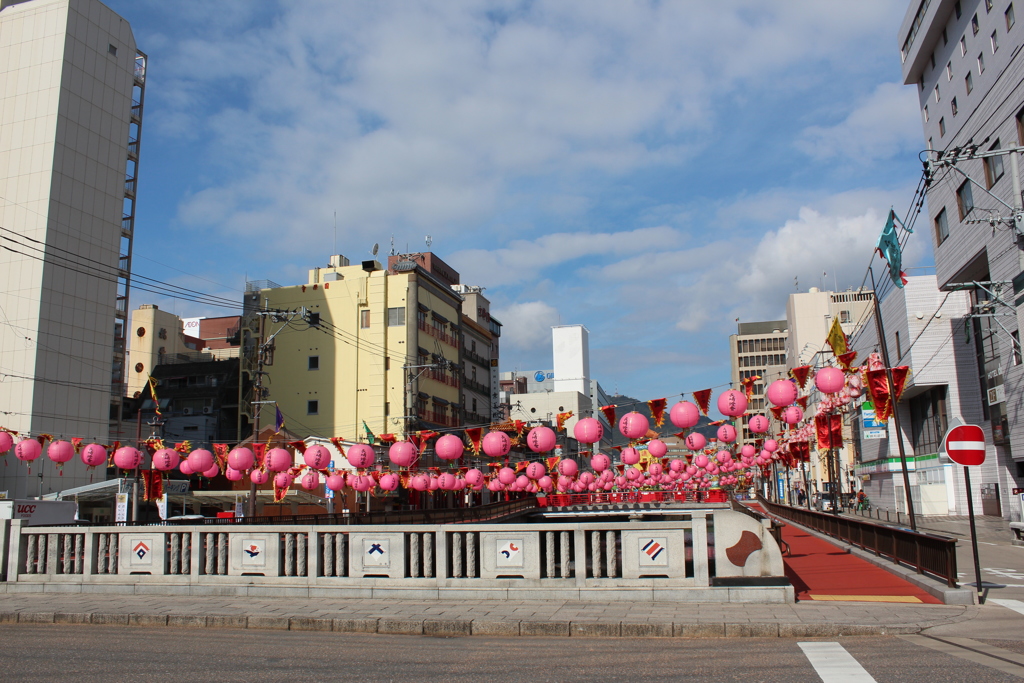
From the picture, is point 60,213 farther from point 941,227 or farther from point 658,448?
point 941,227

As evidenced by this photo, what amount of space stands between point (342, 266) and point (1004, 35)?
4910cm

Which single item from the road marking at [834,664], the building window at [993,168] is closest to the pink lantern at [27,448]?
the road marking at [834,664]

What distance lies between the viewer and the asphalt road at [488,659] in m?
7.44

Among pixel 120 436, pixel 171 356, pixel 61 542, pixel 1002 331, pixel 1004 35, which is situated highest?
pixel 1004 35

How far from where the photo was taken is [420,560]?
41.1 feet

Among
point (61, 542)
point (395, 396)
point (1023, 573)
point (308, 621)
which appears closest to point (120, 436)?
point (395, 396)

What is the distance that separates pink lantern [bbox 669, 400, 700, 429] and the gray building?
15.9 meters

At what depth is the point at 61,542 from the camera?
13.9m

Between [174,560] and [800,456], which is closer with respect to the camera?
[174,560]

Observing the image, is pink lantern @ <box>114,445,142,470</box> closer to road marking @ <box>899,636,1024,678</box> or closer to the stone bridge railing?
the stone bridge railing

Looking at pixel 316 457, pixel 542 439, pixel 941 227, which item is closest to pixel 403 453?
pixel 316 457

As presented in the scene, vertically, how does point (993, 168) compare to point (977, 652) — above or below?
above

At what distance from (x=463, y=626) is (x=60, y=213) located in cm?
4796

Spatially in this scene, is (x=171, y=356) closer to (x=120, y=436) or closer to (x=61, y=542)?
(x=120, y=436)
